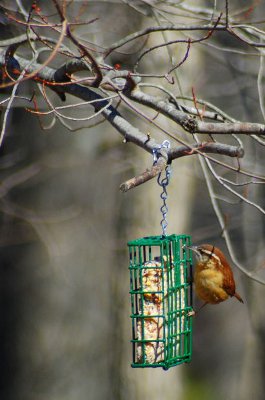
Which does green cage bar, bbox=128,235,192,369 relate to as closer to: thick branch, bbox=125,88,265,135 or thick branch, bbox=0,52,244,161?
thick branch, bbox=0,52,244,161

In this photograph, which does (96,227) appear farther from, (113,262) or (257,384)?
(257,384)

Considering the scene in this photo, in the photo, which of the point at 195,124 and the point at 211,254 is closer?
the point at 195,124

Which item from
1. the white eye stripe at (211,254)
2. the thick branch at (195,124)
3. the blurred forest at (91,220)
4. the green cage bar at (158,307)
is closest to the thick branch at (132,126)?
the thick branch at (195,124)

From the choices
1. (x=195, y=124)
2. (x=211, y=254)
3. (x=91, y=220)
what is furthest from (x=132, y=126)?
(x=91, y=220)

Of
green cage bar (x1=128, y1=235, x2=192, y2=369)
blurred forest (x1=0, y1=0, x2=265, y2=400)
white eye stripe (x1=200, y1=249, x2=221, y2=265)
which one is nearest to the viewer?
green cage bar (x1=128, y1=235, x2=192, y2=369)

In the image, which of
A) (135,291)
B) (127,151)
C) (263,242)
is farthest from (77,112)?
(135,291)

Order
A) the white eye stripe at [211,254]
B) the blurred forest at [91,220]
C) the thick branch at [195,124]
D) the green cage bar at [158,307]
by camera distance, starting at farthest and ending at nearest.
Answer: the blurred forest at [91,220] → the white eye stripe at [211,254] → the green cage bar at [158,307] → the thick branch at [195,124]

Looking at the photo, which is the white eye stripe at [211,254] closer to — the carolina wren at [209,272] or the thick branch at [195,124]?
the carolina wren at [209,272]

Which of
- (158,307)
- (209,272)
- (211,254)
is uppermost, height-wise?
(211,254)

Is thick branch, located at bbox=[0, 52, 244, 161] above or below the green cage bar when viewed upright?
above

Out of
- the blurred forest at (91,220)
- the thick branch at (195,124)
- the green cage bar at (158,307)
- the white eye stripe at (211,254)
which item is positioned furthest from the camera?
the blurred forest at (91,220)

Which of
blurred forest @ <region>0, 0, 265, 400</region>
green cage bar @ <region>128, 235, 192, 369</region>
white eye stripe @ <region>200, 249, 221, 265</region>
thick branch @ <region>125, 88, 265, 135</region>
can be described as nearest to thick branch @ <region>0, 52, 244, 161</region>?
thick branch @ <region>125, 88, 265, 135</region>

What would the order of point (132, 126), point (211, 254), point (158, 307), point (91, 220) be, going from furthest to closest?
1. point (91, 220)
2. point (211, 254)
3. point (132, 126)
4. point (158, 307)

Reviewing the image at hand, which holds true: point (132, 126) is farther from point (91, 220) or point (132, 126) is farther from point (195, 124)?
point (91, 220)
